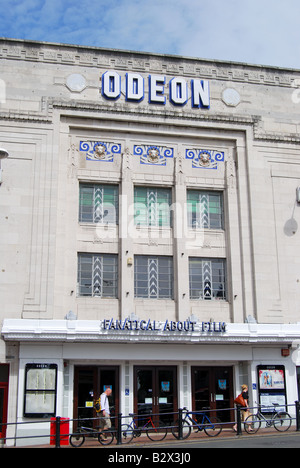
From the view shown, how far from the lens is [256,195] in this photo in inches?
1032

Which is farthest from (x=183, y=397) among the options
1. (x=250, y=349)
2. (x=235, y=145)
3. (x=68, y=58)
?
(x=68, y=58)

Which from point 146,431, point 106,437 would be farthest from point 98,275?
point 106,437

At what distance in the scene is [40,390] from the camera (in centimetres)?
2208

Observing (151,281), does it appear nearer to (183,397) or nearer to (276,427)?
(183,397)

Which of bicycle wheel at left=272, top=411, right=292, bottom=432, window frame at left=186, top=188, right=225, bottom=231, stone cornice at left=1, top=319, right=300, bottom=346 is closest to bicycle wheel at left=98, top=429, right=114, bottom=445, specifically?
stone cornice at left=1, top=319, right=300, bottom=346

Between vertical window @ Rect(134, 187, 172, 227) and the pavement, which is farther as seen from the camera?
vertical window @ Rect(134, 187, 172, 227)

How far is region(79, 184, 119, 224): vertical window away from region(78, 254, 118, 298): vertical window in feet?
5.12

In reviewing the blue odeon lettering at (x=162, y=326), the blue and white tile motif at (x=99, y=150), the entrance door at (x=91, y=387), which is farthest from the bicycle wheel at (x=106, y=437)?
the blue and white tile motif at (x=99, y=150)

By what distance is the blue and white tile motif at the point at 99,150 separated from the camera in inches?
1003

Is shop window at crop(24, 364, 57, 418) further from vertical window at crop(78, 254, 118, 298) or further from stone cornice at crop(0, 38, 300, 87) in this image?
stone cornice at crop(0, 38, 300, 87)

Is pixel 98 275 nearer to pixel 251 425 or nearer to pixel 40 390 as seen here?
pixel 40 390

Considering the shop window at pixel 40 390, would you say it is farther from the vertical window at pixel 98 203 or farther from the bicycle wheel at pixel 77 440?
the vertical window at pixel 98 203

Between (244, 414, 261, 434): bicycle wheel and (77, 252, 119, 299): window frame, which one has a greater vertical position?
(77, 252, 119, 299): window frame

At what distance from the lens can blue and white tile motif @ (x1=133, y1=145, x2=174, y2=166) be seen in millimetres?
25938
